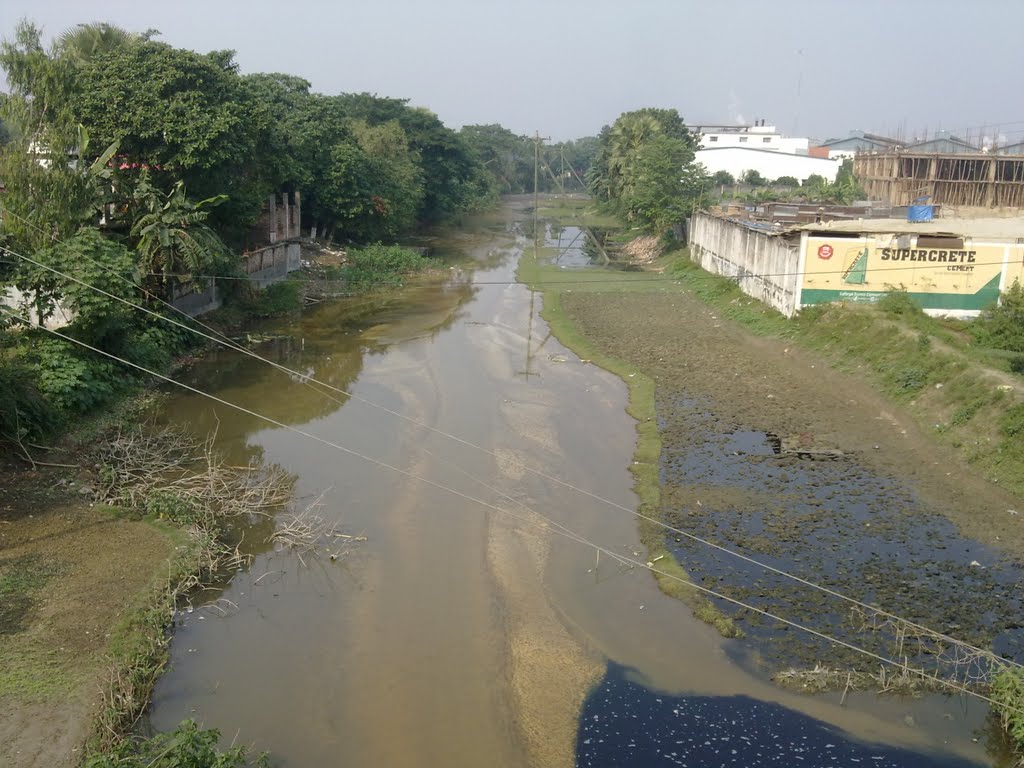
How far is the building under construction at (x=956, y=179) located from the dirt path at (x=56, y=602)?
42661mm

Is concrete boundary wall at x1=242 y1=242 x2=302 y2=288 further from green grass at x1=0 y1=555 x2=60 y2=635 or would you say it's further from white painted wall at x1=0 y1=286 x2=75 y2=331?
green grass at x1=0 y1=555 x2=60 y2=635

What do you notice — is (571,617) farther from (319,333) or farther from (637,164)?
(637,164)

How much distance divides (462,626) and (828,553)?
17.2 ft

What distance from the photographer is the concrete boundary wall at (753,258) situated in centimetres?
2402

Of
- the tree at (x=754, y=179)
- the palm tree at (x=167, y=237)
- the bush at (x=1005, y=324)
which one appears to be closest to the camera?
the bush at (x=1005, y=324)

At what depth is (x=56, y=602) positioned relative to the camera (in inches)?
415

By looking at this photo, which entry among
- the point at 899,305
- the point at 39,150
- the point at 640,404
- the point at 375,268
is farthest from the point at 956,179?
the point at 39,150

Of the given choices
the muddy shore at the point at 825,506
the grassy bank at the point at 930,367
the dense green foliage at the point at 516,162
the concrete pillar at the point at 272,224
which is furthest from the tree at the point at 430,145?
the muddy shore at the point at 825,506

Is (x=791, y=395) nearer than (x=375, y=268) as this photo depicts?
Yes

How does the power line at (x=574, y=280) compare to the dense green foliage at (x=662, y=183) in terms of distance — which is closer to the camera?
the power line at (x=574, y=280)

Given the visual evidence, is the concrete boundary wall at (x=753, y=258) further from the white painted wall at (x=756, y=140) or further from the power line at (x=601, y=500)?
the white painted wall at (x=756, y=140)

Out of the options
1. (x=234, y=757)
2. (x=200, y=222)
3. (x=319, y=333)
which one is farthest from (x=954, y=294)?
(x=234, y=757)

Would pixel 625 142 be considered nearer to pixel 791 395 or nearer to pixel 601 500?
pixel 791 395

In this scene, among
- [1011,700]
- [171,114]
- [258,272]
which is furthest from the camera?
[258,272]
